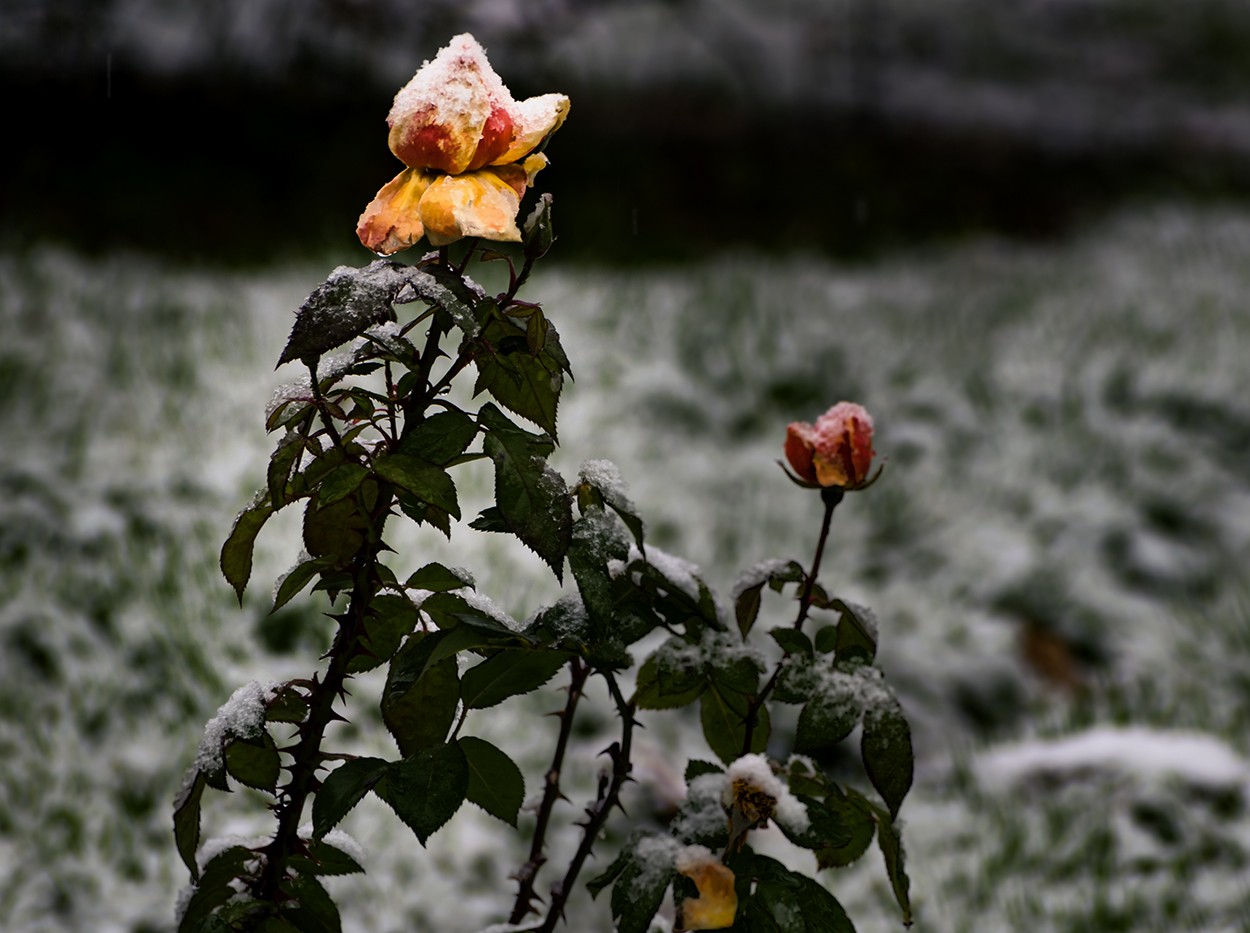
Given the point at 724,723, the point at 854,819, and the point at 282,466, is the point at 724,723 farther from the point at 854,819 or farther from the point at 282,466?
the point at 282,466

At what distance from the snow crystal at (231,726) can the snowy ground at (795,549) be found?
1007 mm

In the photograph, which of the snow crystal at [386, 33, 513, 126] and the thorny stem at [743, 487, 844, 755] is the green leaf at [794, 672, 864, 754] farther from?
the snow crystal at [386, 33, 513, 126]

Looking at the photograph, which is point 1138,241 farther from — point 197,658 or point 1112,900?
point 197,658

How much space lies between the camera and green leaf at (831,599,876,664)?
1.00m

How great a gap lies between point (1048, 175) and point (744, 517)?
4.63 metres

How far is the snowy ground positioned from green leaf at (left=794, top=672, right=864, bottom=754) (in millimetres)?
1151

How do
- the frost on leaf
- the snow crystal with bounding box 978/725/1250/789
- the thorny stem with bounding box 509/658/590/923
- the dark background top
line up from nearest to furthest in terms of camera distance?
the frost on leaf, the thorny stem with bounding box 509/658/590/923, the snow crystal with bounding box 978/725/1250/789, the dark background top

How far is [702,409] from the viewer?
12.1ft

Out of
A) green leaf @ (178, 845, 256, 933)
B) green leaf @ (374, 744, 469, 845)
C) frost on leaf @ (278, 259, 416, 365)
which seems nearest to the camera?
frost on leaf @ (278, 259, 416, 365)

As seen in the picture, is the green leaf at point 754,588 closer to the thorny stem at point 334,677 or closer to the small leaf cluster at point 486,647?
the small leaf cluster at point 486,647

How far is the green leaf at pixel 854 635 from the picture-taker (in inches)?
39.5

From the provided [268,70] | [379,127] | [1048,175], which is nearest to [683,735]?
[379,127]

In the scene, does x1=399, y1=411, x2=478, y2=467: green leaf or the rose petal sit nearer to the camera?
x1=399, y1=411, x2=478, y2=467: green leaf

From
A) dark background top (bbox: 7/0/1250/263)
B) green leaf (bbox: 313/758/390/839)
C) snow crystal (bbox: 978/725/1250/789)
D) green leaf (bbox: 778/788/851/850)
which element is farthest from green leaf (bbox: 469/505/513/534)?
dark background top (bbox: 7/0/1250/263)
